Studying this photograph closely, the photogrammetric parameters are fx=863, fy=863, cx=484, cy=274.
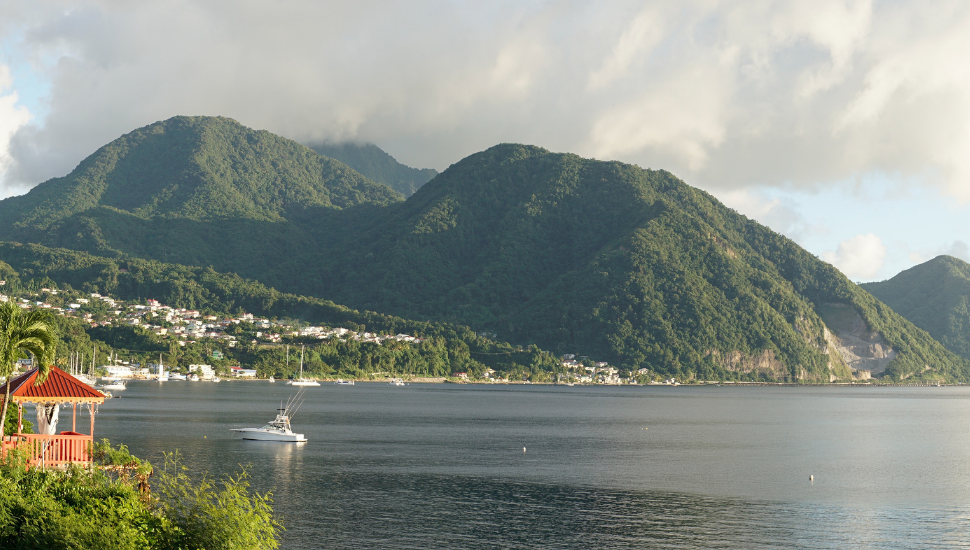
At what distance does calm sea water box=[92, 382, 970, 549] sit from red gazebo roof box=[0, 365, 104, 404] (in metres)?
10.2

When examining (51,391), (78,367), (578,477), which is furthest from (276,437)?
(78,367)

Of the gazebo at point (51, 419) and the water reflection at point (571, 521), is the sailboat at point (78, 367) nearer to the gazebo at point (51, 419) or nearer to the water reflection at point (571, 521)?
the water reflection at point (571, 521)

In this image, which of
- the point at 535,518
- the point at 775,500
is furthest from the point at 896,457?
the point at 535,518

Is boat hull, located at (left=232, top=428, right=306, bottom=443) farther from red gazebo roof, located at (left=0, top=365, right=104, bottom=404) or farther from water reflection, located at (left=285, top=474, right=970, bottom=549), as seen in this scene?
red gazebo roof, located at (left=0, top=365, right=104, bottom=404)

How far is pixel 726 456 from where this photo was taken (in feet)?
238

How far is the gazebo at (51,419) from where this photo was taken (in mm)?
29641

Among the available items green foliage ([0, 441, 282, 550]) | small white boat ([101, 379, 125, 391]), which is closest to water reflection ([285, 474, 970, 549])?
green foliage ([0, 441, 282, 550])

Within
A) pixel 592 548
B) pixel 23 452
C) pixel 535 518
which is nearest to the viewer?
pixel 23 452

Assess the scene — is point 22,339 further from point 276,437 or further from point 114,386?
point 114,386

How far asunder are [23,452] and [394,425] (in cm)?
6886

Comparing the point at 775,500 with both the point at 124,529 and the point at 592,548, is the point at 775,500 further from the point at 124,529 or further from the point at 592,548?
the point at 124,529

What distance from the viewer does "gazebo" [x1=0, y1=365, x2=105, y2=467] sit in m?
29.6

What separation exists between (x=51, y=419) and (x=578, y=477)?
34657 mm

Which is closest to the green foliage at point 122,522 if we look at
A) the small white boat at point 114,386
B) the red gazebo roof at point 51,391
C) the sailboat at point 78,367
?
the red gazebo roof at point 51,391
